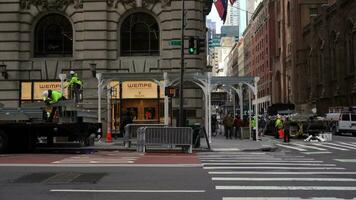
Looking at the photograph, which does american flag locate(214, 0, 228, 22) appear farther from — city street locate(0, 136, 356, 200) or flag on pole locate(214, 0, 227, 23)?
city street locate(0, 136, 356, 200)

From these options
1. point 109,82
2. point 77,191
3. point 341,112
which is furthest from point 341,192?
point 341,112

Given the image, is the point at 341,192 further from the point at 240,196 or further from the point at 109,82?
the point at 109,82

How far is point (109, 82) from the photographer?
33344 mm

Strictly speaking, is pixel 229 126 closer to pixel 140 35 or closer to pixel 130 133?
pixel 140 35

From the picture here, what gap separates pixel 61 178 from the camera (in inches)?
540

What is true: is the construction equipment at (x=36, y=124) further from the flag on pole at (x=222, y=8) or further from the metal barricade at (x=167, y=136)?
the flag on pole at (x=222, y=8)

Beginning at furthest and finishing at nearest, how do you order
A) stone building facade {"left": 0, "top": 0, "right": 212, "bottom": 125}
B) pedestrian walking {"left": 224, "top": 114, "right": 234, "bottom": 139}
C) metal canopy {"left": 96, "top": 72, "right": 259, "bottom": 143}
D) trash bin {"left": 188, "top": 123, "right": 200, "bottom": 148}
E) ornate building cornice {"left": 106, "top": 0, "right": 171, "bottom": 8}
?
1. pedestrian walking {"left": 224, "top": 114, "right": 234, "bottom": 139}
2. ornate building cornice {"left": 106, "top": 0, "right": 171, "bottom": 8}
3. stone building facade {"left": 0, "top": 0, "right": 212, "bottom": 125}
4. metal canopy {"left": 96, "top": 72, "right": 259, "bottom": 143}
5. trash bin {"left": 188, "top": 123, "right": 200, "bottom": 148}

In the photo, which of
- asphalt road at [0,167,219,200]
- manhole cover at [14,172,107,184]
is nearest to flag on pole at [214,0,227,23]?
asphalt road at [0,167,219,200]

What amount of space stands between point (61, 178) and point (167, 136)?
33.9ft

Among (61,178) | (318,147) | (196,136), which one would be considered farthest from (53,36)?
(61,178)

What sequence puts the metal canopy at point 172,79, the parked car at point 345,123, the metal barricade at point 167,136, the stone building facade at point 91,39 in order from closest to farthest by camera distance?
the metal barricade at point 167,136 → the metal canopy at point 172,79 → the stone building facade at point 91,39 → the parked car at point 345,123

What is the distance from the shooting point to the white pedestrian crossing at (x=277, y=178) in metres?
11.4

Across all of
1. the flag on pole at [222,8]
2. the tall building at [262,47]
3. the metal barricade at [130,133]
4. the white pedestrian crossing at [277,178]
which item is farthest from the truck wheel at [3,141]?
the tall building at [262,47]

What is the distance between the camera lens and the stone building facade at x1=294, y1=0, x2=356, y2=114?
67.0 m
